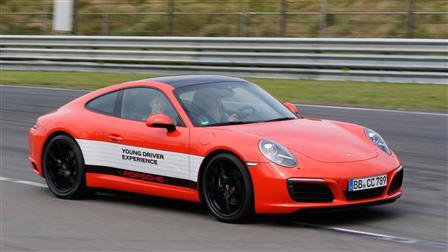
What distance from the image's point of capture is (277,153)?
6.96 metres

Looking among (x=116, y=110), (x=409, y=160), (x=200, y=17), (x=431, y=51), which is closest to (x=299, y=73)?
(x=431, y=51)

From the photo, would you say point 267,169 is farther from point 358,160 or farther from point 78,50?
point 78,50

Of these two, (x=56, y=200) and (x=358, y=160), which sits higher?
(x=358, y=160)

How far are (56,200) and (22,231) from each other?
1.47m

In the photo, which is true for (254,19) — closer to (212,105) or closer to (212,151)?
(212,105)

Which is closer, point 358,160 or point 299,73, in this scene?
point 358,160

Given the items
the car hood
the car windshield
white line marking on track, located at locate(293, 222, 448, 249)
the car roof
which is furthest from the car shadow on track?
the car roof

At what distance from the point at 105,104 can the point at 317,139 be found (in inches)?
88.8

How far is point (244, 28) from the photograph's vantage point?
82.0 ft

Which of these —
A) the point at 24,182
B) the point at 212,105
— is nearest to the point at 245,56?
the point at 24,182

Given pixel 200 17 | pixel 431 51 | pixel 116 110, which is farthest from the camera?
pixel 200 17

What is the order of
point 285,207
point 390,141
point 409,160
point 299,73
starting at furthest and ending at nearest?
point 299,73 < point 390,141 < point 409,160 < point 285,207

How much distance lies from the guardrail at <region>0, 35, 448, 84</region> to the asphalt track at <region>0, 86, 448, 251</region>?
8.54 m

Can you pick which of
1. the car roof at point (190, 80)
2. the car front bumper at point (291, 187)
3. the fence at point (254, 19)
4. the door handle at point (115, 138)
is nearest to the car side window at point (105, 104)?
the door handle at point (115, 138)
